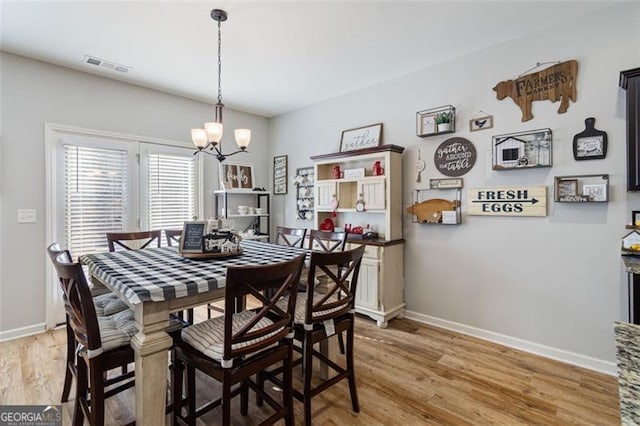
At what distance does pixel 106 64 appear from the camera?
3262 mm

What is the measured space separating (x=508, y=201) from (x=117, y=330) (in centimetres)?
310

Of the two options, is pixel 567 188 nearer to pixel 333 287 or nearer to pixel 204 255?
pixel 333 287

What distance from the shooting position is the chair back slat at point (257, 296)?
135 cm

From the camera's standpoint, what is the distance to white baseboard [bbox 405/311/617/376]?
8.03 feet

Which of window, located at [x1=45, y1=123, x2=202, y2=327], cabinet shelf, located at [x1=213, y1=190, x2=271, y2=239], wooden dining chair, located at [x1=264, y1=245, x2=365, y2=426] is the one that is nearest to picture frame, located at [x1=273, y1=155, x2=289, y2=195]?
cabinet shelf, located at [x1=213, y1=190, x2=271, y2=239]

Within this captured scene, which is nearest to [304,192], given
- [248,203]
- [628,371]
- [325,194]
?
[325,194]

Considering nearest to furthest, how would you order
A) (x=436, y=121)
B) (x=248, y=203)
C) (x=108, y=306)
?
(x=108, y=306) < (x=436, y=121) < (x=248, y=203)

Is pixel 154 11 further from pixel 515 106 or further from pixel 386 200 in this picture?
pixel 515 106

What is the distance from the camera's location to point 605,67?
7.89ft

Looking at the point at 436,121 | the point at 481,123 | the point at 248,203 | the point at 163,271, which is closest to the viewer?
the point at 163,271

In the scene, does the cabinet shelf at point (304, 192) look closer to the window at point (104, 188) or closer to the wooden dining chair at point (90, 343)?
the window at point (104, 188)

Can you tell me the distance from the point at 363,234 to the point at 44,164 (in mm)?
3432

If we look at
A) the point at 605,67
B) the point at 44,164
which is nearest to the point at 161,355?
the point at 44,164

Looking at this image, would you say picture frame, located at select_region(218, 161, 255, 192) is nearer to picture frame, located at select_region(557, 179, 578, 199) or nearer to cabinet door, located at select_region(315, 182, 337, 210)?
cabinet door, located at select_region(315, 182, 337, 210)
